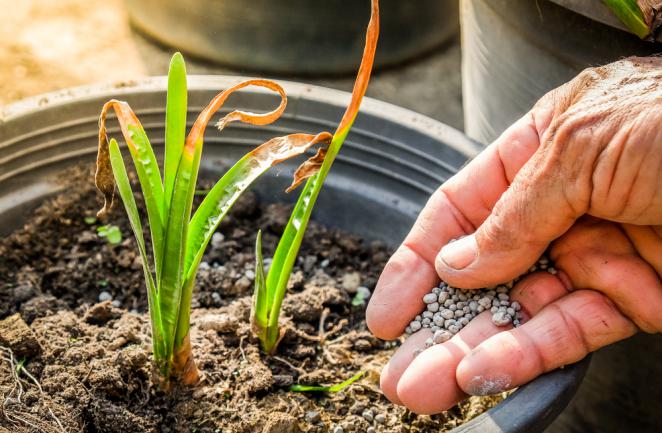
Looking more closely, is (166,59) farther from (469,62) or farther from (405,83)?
(469,62)

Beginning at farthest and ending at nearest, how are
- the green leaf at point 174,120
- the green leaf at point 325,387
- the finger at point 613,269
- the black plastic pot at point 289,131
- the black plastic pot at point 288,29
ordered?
the black plastic pot at point 288,29
the black plastic pot at point 289,131
the green leaf at point 325,387
the finger at point 613,269
the green leaf at point 174,120

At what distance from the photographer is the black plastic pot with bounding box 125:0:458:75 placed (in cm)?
202

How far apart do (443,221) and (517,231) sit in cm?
17

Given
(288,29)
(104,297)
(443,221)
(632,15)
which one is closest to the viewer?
(632,15)

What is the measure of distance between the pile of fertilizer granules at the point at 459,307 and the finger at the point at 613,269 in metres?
0.03

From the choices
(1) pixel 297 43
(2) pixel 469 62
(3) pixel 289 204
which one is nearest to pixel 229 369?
(3) pixel 289 204

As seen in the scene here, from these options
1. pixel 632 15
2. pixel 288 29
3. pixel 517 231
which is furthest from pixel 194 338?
pixel 288 29

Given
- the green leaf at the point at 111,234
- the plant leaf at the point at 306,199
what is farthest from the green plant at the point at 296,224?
the green leaf at the point at 111,234

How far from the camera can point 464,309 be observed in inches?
38.7

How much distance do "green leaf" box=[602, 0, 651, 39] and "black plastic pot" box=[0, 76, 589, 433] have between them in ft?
0.94

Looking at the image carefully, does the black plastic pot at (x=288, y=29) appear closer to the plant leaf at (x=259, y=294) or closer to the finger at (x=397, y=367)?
the plant leaf at (x=259, y=294)

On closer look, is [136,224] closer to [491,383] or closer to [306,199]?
[306,199]

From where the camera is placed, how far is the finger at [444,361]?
0.88m

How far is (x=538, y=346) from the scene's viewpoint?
86cm
